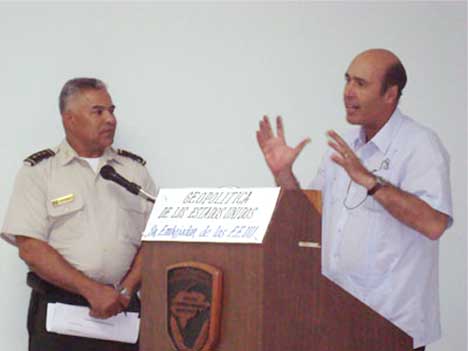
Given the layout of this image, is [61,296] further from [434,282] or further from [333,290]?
[333,290]

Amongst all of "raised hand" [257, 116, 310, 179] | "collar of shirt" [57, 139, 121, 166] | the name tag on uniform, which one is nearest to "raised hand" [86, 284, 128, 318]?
the name tag on uniform

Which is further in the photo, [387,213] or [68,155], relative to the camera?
[68,155]

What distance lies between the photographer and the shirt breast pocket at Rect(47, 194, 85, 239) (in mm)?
3361

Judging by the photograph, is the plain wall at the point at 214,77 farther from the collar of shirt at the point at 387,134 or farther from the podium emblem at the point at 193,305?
A: the podium emblem at the point at 193,305

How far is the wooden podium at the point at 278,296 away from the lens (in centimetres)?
169

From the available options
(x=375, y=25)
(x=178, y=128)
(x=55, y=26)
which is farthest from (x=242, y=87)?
(x=55, y=26)

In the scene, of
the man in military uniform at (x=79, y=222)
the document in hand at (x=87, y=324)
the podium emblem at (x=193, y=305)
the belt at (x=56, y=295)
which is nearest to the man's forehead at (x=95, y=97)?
the man in military uniform at (x=79, y=222)

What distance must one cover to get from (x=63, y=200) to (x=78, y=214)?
8cm

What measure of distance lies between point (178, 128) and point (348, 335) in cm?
205

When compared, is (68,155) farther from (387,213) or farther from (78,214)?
(387,213)

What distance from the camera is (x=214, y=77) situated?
3.77 metres

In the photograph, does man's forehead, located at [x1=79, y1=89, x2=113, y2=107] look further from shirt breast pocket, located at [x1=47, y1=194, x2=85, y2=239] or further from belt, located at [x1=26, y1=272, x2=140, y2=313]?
belt, located at [x1=26, y1=272, x2=140, y2=313]

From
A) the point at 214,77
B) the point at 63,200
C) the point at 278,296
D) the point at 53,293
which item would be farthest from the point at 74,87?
the point at 278,296

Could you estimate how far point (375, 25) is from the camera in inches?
146
